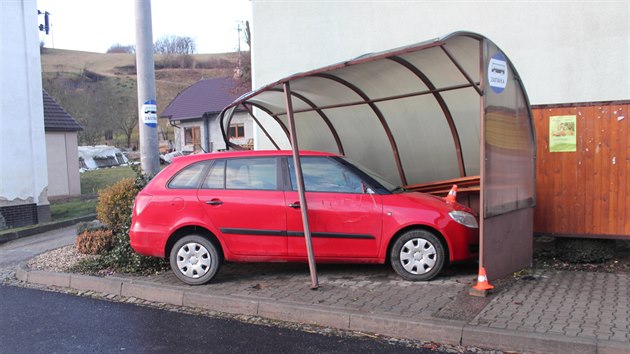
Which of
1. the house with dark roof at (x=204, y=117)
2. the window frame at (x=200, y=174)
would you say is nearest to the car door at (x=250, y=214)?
the window frame at (x=200, y=174)

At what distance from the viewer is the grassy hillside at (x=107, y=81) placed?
3906cm

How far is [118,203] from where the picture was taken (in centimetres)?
819

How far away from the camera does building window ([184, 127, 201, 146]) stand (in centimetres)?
3778

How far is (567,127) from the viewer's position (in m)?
6.89

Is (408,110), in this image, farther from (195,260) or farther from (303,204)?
(195,260)

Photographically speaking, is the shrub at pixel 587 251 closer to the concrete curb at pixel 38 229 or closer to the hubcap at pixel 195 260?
the hubcap at pixel 195 260

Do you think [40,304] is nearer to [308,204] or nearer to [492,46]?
[308,204]

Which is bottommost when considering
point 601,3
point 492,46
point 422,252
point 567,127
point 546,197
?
point 422,252

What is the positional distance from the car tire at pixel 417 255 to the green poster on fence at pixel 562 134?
2.27 metres

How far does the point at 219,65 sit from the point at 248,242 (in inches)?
3377

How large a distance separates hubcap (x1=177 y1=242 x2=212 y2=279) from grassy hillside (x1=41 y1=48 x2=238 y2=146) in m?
29.0

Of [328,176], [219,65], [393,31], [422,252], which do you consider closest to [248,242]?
[328,176]

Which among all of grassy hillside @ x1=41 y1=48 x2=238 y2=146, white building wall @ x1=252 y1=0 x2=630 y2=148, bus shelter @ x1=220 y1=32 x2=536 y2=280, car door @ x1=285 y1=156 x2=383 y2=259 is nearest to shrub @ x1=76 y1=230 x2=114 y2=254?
bus shelter @ x1=220 y1=32 x2=536 y2=280

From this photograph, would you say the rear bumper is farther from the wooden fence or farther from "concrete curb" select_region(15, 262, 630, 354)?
the wooden fence
